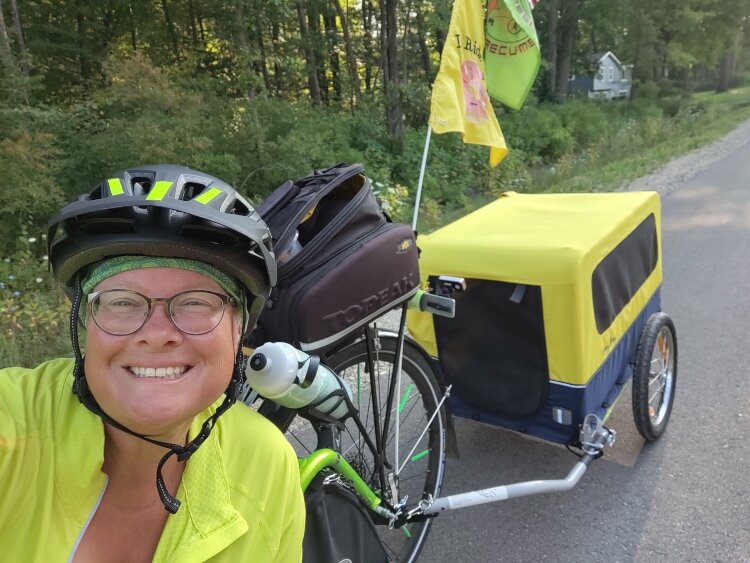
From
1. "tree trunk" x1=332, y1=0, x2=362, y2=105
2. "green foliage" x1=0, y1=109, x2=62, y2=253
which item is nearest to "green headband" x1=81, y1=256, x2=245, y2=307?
"green foliage" x1=0, y1=109, x2=62, y2=253

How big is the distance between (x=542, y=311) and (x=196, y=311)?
1.69 metres

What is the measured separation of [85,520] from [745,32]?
49.6m

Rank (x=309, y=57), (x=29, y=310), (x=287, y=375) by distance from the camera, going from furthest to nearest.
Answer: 1. (x=309, y=57)
2. (x=29, y=310)
3. (x=287, y=375)

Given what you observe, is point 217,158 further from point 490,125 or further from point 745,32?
point 745,32

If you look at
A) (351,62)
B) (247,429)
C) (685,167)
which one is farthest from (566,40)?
(247,429)

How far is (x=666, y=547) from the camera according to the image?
2504mm

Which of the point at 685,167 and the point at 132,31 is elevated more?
the point at 132,31

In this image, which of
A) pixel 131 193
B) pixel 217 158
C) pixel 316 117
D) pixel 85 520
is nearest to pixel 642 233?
pixel 131 193

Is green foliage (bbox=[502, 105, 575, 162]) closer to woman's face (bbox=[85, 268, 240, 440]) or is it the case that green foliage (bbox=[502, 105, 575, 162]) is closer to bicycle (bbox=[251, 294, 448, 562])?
bicycle (bbox=[251, 294, 448, 562])

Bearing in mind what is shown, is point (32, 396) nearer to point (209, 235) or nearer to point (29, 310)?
point (209, 235)

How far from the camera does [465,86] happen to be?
3.75m

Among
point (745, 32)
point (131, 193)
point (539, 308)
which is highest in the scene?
point (745, 32)

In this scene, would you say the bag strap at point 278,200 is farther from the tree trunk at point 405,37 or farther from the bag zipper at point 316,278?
the tree trunk at point 405,37

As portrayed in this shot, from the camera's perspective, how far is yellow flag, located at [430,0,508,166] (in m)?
3.62
